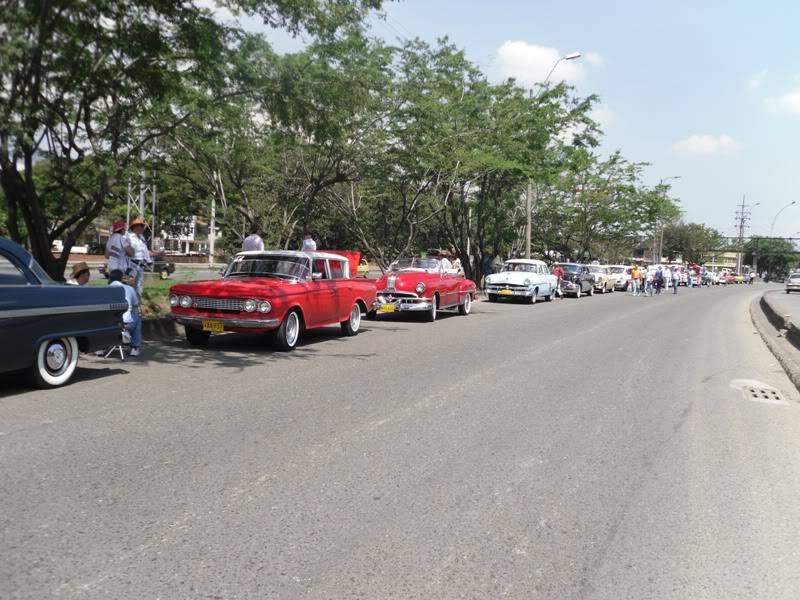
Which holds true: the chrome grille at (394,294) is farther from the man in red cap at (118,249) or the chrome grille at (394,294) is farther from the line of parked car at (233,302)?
the man in red cap at (118,249)

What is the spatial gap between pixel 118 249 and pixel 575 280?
25409 millimetres

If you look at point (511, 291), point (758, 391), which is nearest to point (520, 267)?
point (511, 291)

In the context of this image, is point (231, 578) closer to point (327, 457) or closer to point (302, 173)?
point (327, 457)

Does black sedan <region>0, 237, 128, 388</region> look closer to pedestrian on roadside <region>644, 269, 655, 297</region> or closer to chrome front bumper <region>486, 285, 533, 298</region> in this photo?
chrome front bumper <region>486, 285, 533, 298</region>

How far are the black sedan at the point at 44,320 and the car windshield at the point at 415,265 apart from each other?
36.2ft

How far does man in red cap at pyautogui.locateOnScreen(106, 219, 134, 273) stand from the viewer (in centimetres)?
974

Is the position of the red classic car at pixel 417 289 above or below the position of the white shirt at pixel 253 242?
below

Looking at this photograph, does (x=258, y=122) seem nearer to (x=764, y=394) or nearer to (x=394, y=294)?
(x=394, y=294)

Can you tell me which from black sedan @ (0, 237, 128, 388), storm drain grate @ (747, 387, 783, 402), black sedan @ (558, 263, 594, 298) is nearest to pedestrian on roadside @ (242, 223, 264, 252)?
black sedan @ (0, 237, 128, 388)

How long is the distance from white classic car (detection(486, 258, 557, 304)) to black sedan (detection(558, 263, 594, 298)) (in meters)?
4.71

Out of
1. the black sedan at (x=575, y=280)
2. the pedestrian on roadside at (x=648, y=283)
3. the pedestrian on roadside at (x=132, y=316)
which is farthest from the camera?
the pedestrian on roadside at (x=648, y=283)

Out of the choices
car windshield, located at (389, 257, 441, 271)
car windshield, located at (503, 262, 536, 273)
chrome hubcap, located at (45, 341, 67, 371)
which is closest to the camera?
chrome hubcap, located at (45, 341, 67, 371)

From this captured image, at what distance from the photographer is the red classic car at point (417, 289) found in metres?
16.6

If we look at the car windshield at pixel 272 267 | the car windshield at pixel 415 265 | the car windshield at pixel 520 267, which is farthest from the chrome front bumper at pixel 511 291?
the car windshield at pixel 272 267
